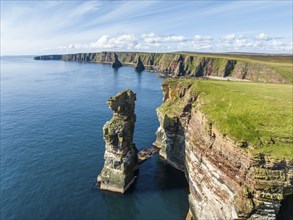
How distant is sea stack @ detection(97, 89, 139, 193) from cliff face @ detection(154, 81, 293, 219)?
12.0 m

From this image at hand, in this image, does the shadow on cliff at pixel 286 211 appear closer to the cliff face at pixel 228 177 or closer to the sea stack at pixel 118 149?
the cliff face at pixel 228 177

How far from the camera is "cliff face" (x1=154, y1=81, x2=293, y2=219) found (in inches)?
945

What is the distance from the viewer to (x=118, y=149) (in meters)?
41.8

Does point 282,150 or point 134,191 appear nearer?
point 282,150

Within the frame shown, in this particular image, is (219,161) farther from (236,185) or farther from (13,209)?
(13,209)

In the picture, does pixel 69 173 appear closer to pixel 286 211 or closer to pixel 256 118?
pixel 256 118

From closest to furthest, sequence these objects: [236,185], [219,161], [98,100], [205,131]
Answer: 1. [236,185]
2. [219,161]
3. [205,131]
4. [98,100]

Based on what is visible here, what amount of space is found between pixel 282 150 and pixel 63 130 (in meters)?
58.7

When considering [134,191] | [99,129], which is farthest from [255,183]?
[99,129]

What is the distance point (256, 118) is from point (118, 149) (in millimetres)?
24466

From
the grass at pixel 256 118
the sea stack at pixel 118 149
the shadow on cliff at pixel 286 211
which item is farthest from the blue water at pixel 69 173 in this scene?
the grass at pixel 256 118

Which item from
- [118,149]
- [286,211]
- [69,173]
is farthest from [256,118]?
[69,173]

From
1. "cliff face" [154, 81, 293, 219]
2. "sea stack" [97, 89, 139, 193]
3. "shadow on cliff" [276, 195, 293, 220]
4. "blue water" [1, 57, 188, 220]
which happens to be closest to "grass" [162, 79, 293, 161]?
"cliff face" [154, 81, 293, 219]

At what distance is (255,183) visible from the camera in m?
24.2
